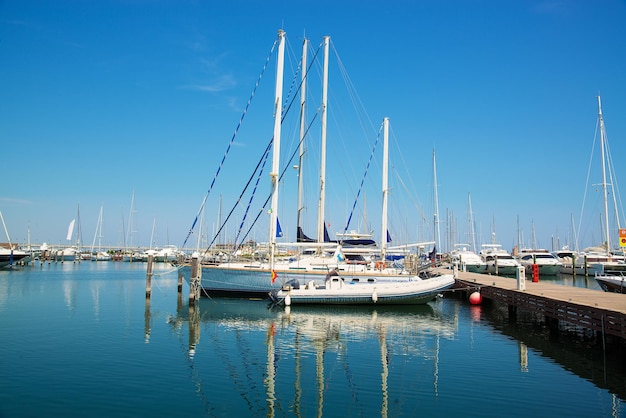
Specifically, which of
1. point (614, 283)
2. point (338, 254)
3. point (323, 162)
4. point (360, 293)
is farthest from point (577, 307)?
point (323, 162)

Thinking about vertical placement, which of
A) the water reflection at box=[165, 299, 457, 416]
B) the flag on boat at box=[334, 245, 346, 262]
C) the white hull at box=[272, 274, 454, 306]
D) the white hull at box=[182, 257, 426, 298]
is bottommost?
the water reflection at box=[165, 299, 457, 416]

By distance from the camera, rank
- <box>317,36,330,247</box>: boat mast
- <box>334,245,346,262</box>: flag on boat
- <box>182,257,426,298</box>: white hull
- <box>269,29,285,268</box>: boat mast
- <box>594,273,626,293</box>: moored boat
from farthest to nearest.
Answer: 1. <box>317,36,330,247</box>: boat mast
2. <box>334,245,346,262</box>: flag on boat
3. <box>182,257,426,298</box>: white hull
4. <box>594,273,626,293</box>: moored boat
5. <box>269,29,285,268</box>: boat mast

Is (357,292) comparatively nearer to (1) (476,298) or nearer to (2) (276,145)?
(1) (476,298)

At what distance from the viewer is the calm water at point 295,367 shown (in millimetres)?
12445

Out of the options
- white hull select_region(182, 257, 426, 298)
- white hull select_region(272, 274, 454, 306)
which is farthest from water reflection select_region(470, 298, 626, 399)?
white hull select_region(182, 257, 426, 298)

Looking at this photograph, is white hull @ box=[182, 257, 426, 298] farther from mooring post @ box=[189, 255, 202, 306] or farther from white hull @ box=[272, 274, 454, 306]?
mooring post @ box=[189, 255, 202, 306]

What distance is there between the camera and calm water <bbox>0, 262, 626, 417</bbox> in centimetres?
1245

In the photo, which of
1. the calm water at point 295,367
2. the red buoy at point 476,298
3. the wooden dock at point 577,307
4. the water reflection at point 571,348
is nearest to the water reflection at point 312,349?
the calm water at point 295,367

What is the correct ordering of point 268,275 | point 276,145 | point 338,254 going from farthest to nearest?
1. point 338,254
2. point 268,275
3. point 276,145

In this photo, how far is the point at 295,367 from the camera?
53.0ft

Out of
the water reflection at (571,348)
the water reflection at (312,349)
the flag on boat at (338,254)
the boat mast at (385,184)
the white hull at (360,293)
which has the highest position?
the boat mast at (385,184)

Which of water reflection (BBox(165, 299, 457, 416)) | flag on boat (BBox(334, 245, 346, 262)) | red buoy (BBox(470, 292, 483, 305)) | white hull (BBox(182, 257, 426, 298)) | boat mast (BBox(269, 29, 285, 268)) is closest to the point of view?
water reflection (BBox(165, 299, 457, 416))

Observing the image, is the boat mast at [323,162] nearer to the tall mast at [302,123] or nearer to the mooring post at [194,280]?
the tall mast at [302,123]

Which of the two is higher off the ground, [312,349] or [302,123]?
[302,123]
